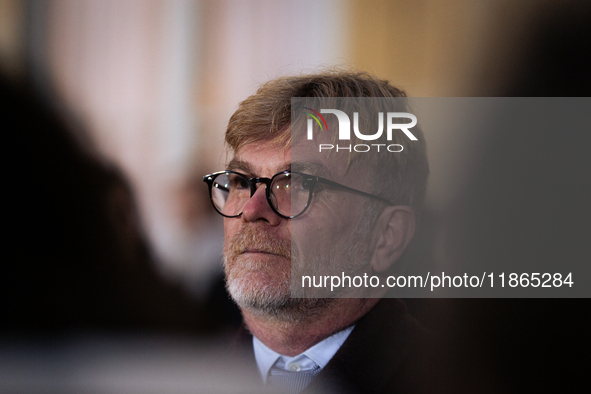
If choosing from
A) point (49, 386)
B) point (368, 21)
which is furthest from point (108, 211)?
point (368, 21)

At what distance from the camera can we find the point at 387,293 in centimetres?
123

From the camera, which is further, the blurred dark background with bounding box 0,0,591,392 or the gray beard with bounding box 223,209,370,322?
the blurred dark background with bounding box 0,0,591,392

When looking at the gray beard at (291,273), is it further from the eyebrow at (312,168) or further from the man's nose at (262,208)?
the eyebrow at (312,168)

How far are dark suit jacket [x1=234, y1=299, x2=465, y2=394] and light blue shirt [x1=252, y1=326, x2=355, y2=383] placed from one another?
0.03 metres

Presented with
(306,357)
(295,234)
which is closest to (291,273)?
(295,234)

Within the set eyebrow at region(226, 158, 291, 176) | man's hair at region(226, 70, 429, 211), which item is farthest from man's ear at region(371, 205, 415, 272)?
eyebrow at region(226, 158, 291, 176)

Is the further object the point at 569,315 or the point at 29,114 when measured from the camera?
the point at 29,114

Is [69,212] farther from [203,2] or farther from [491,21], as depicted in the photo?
[491,21]

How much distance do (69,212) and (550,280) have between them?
161cm

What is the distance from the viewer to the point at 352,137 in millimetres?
1205

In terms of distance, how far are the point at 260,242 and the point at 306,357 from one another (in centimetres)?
38

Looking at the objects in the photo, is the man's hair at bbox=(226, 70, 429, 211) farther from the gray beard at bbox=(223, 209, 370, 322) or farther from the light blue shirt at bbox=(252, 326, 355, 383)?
the light blue shirt at bbox=(252, 326, 355, 383)

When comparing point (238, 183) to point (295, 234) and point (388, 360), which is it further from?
point (388, 360)

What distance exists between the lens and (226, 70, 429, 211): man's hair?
3.91 feet
